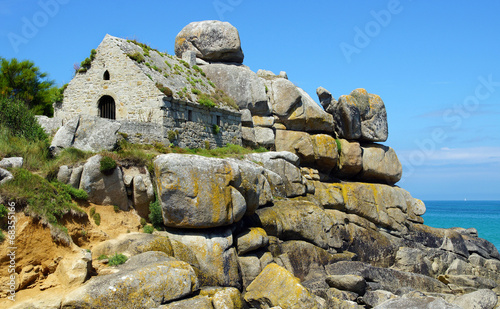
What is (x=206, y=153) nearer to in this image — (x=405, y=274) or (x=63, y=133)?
(x=63, y=133)

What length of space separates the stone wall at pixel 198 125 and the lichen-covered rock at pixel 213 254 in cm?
836

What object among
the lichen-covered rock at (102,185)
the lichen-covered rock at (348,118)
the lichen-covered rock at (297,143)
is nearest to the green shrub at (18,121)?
the lichen-covered rock at (102,185)

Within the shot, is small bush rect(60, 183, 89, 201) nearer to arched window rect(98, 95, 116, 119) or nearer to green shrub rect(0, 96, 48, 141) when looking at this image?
green shrub rect(0, 96, 48, 141)

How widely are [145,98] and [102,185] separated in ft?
28.1

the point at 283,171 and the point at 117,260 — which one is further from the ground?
the point at 283,171

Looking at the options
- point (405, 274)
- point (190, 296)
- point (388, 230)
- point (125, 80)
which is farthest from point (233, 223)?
point (388, 230)

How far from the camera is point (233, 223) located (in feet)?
67.2

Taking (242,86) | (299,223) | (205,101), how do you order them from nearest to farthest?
1. (299,223)
2. (205,101)
3. (242,86)

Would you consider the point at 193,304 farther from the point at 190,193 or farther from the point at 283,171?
the point at 283,171

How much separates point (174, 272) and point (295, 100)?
68.3 feet

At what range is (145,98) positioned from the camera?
2650 cm

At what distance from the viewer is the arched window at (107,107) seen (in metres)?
28.0

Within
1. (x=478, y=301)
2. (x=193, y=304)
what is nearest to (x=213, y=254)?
(x=193, y=304)

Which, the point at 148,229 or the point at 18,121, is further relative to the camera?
the point at 18,121
